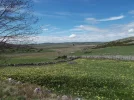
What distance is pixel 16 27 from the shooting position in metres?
24.4

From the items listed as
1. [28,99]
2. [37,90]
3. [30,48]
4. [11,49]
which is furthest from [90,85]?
[28,99]

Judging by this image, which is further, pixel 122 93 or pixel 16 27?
pixel 16 27

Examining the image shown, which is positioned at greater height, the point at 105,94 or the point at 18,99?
the point at 18,99

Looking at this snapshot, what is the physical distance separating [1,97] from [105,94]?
8.30 metres

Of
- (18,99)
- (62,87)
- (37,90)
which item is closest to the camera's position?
A: (18,99)

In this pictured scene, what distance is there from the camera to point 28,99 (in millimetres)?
12859

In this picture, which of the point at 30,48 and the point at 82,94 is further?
the point at 30,48

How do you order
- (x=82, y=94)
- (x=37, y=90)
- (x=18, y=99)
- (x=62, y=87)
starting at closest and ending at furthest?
(x=18, y=99)
(x=37, y=90)
(x=82, y=94)
(x=62, y=87)

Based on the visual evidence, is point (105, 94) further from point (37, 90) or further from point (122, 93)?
point (37, 90)

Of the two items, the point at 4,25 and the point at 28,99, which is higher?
the point at 4,25

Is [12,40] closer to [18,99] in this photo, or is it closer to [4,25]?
[4,25]

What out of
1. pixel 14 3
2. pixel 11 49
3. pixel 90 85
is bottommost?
pixel 90 85

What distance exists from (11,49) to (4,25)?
7.26 ft

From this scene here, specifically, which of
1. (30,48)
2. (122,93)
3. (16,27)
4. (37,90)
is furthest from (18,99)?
(16,27)
